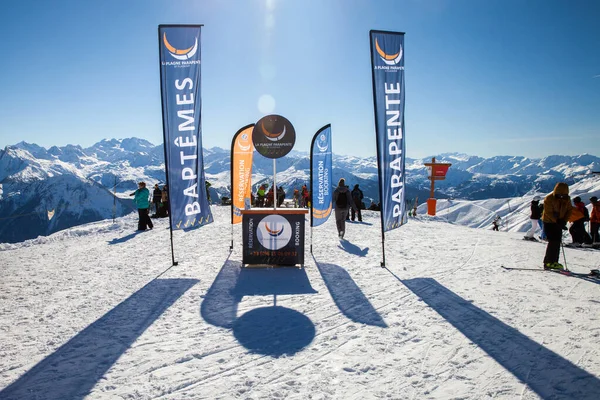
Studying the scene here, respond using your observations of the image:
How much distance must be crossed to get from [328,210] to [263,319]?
730 centimetres

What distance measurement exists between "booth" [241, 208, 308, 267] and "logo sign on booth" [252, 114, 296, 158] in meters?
1.36

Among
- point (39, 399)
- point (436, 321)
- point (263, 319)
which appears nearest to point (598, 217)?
point (436, 321)

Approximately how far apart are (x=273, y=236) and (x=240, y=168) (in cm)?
375

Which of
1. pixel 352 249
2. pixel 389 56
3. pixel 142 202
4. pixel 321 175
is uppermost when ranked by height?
pixel 389 56

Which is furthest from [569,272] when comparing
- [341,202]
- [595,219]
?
[341,202]

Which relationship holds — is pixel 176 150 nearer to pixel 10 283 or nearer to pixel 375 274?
pixel 10 283

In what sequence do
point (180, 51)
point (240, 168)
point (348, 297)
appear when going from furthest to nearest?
point (240, 168) < point (180, 51) < point (348, 297)

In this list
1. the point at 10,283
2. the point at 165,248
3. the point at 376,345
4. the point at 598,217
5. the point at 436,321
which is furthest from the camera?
the point at 598,217

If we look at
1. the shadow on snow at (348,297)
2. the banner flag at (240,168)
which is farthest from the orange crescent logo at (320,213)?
the shadow on snow at (348,297)

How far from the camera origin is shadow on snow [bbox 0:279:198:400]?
3287 mm

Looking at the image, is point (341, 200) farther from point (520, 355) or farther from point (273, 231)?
point (520, 355)

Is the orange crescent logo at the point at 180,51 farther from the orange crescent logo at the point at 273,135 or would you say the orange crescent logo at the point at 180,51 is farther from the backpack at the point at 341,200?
the backpack at the point at 341,200

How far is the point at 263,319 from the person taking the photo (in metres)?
4.98

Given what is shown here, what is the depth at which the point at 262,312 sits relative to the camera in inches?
207
